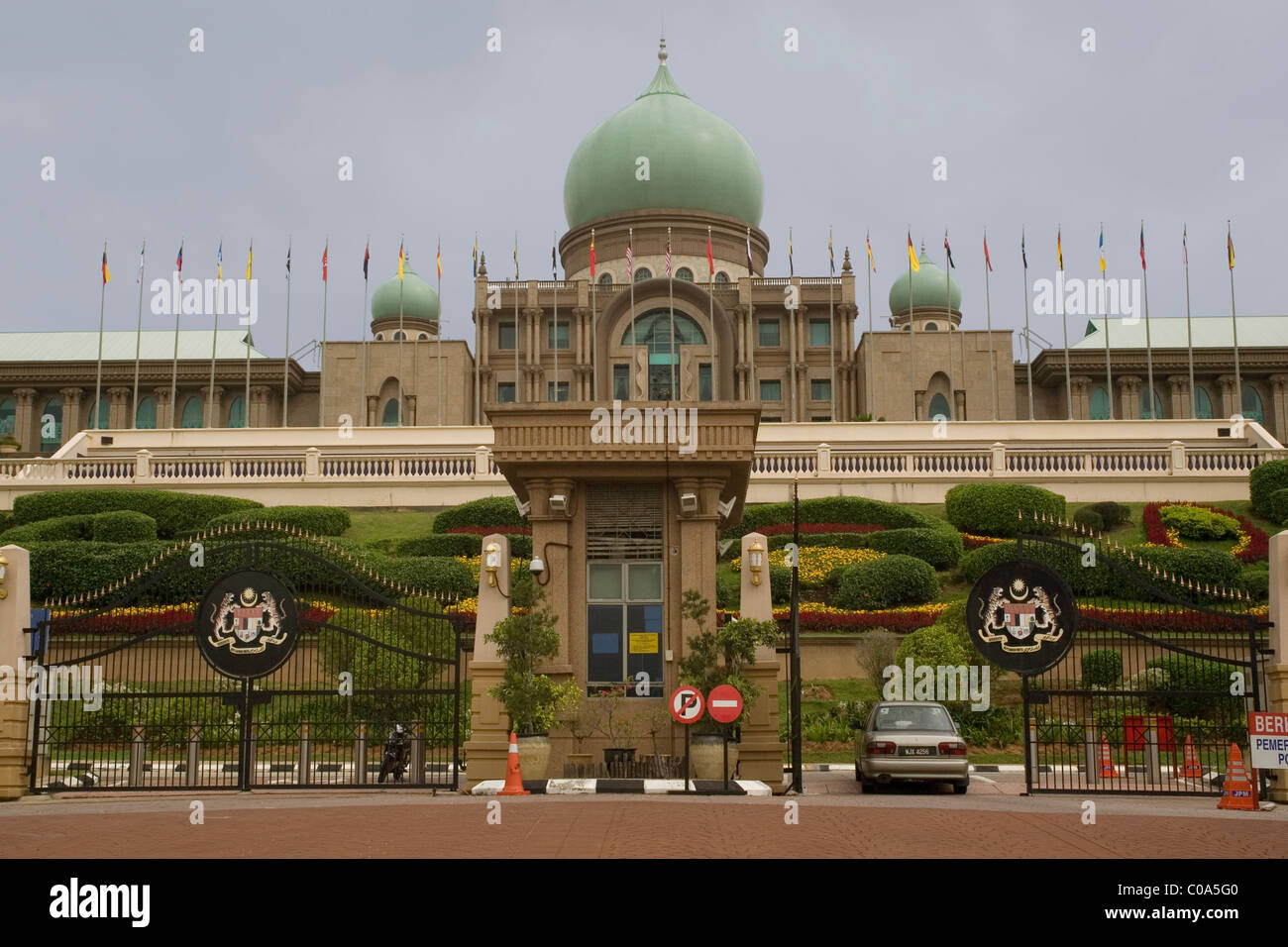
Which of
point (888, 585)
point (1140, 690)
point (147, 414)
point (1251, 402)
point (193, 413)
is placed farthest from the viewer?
point (147, 414)

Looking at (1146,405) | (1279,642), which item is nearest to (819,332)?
(1146,405)

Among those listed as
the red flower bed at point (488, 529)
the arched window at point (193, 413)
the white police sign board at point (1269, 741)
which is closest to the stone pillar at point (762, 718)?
the white police sign board at point (1269, 741)

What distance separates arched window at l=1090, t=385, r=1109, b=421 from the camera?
222 ft

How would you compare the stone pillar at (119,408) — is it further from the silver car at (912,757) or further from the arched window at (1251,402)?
the silver car at (912,757)

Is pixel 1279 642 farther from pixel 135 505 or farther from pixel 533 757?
pixel 135 505

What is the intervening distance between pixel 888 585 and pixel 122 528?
1895 centimetres

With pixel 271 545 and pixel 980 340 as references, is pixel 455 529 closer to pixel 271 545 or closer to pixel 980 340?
pixel 271 545

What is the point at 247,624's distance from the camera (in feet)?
60.9

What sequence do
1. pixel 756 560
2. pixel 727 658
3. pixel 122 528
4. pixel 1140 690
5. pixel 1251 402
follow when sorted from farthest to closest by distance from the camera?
pixel 1251 402 < pixel 122 528 < pixel 756 560 < pixel 727 658 < pixel 1140 690

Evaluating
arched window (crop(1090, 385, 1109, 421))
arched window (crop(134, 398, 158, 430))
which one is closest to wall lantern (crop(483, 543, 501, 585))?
arched window (crop(1090, 385, 1109, 421))

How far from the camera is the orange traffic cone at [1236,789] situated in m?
16.7

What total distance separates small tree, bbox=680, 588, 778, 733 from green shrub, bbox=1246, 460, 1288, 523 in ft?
80.4

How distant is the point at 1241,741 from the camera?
73.7 ft
